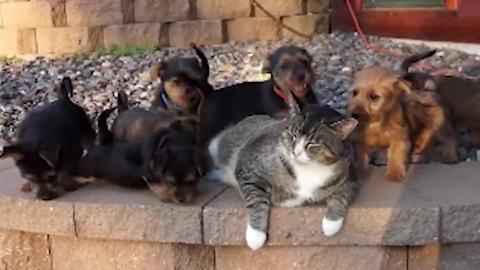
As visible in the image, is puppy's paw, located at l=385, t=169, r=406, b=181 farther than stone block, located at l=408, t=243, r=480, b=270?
Yes

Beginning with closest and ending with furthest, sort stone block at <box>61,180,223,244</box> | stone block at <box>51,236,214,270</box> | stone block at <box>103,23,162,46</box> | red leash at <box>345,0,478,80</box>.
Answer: stone block at <box>61,180,223,244</box> < stone block at <box>51,236,214,270</box> < red leash at <box>345,0,478,80</box> < stone block at <box>103,23,162,46</box>

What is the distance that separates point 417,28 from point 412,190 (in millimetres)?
4058

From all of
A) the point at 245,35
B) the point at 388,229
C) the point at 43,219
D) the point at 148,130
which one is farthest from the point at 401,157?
the point at 245,35

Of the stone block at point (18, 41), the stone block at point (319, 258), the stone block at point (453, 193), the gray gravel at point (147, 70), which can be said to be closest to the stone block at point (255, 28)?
the gray gravel at point (147, 70)

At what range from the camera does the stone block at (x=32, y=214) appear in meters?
3.11

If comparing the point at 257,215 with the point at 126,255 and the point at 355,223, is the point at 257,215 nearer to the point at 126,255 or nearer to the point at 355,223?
the point at 355,223

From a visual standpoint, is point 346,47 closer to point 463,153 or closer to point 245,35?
point 245,35

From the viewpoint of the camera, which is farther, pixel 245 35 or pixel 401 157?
pixel 245 35

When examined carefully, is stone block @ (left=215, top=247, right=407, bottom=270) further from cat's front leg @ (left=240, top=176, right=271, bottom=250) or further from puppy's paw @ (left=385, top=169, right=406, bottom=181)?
puppy's paw @ (left=385, top=169, right=406, bottom=181)

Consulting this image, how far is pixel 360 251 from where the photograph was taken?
2.90 meters

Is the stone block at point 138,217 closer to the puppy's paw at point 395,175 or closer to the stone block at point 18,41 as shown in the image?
the puppy's paw at point 395,175

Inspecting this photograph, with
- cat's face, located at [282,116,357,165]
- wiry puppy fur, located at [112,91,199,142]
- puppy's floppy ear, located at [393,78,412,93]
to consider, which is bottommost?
wiry puppy fur, located at [112,91,199,142]

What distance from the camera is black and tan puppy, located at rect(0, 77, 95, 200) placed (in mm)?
3180

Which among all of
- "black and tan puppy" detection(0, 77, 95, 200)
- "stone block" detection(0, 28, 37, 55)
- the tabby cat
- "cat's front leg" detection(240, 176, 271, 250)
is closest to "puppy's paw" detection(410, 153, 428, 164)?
the tabby cat
